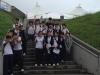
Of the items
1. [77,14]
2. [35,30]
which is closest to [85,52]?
[35,30]

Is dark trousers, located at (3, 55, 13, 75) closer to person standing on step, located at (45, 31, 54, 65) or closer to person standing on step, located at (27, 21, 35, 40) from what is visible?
person standing on step, located at (45, 31, 54, 65)

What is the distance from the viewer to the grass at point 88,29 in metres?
25.7

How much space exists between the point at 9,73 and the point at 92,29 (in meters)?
Result: 9.10

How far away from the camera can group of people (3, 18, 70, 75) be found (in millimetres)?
20845

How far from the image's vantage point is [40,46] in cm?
2273

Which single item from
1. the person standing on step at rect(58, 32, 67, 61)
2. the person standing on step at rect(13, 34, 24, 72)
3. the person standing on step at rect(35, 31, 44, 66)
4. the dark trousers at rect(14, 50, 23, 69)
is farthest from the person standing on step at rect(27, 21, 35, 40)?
the dark trousers at rect(14, 50, 23, 69)

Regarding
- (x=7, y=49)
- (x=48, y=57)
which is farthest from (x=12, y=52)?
(x=48, y=57)

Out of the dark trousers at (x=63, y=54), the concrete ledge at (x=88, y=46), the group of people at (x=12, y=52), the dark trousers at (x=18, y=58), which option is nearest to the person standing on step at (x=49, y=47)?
the dark trousers at (x=63, y=54)

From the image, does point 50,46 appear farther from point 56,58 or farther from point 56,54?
point 56,58

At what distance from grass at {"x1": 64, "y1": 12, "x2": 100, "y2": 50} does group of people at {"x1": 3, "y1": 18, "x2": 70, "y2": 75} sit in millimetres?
1909

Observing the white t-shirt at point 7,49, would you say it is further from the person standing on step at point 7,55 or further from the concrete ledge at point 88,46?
the concrete ledge at point 88,46

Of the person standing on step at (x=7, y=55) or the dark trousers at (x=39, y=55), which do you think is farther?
the dark trousers at (x=39, y=55)

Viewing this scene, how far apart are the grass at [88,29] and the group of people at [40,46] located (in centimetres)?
191

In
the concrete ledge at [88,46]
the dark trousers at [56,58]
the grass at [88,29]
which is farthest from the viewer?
the grass at [88,29]
